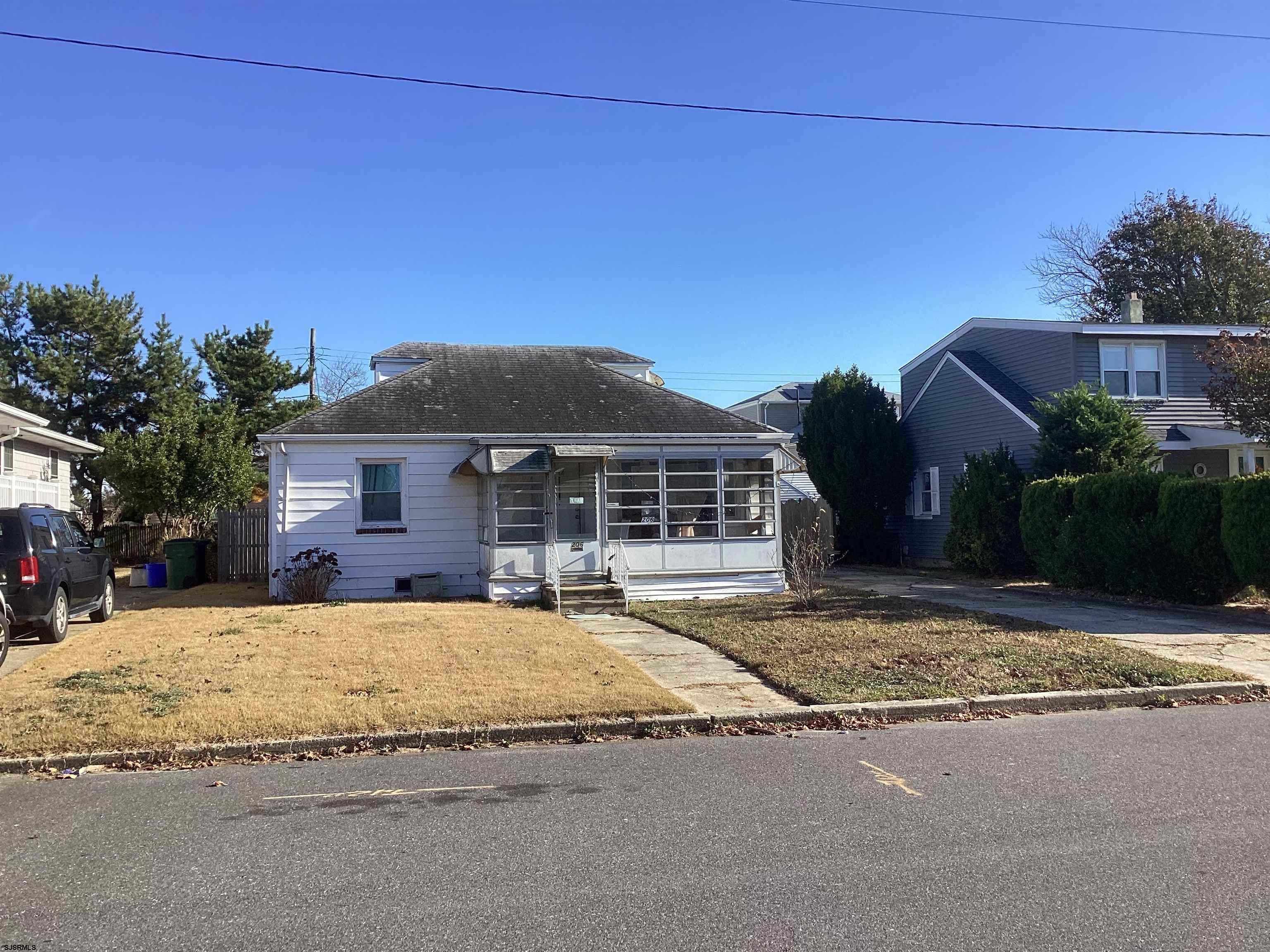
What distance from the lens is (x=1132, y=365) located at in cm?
2373

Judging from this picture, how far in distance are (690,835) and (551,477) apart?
40.3 feet

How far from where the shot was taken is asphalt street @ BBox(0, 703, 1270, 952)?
413 centimetres

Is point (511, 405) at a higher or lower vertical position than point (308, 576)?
higher

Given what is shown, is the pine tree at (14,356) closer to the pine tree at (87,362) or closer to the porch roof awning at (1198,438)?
the pine tree at (87,362)

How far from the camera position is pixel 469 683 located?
361 inches

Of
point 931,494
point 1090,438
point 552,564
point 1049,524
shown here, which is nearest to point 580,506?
point 552,564

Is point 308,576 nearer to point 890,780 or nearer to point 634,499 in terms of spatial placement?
point 634,499

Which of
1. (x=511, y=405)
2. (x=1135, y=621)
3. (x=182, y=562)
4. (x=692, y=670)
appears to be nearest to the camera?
(x=692, y=670)

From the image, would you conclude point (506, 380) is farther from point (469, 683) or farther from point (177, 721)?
point (177, 721)

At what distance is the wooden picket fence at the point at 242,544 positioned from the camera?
22.1 metres

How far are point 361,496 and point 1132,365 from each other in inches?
725

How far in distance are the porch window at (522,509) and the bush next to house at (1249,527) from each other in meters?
10.7

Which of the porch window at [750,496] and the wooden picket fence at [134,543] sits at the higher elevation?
the porch window at [750,496]

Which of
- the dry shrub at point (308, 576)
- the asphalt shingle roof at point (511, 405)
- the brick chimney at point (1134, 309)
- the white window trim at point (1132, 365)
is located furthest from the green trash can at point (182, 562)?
the brick chimney at point (1134, 309)
